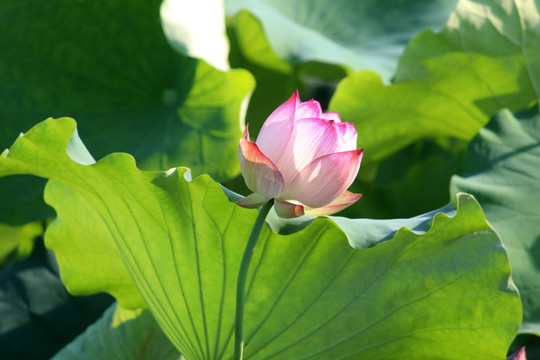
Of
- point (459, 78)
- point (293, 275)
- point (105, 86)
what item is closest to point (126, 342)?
point (293, 275)

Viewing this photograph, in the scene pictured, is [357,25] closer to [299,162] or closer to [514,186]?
[514,186]

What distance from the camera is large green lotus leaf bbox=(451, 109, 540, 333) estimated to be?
2.85 feet

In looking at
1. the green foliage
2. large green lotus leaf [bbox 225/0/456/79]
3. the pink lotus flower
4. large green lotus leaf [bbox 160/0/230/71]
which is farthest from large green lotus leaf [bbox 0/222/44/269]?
the pink lotus flower

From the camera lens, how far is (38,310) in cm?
101

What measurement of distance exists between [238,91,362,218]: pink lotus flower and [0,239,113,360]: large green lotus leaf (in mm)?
578

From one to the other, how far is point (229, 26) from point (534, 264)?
2.63 ft

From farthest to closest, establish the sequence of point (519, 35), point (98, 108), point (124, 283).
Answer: point (98, 108)
point (519, 35)
point (124, 283)

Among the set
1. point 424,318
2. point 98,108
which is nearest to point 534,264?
point 424,318

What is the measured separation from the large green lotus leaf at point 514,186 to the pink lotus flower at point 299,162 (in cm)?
41

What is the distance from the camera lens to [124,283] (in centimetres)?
84

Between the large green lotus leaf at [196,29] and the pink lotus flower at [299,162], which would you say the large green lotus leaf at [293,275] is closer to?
the pink lotus flower at [299,162]

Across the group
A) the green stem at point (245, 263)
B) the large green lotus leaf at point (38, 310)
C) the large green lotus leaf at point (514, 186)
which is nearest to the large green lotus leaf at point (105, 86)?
the large green lotus leaf at point (38, 310)

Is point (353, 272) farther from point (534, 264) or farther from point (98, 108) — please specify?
point (98, 108)

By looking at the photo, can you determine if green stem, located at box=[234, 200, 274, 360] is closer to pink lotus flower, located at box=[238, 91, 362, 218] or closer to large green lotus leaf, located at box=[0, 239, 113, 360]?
pink lotus flower, located at box=[238, 91, 362, 218]
